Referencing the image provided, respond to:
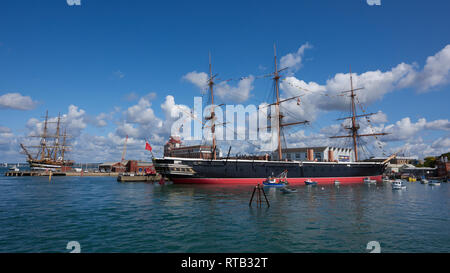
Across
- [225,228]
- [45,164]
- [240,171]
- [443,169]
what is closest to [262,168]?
A: [240,171]

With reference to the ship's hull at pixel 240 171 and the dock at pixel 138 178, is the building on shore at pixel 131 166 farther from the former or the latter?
the ship's hull at pixel 240 171

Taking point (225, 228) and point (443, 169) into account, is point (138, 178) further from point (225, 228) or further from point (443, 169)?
point (443, 169)

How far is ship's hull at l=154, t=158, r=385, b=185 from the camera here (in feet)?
157

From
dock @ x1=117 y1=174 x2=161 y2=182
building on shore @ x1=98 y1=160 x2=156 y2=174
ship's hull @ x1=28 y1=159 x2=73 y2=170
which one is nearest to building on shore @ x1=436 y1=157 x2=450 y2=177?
dock @ x1=117 y1=174 x2=161 y2=182

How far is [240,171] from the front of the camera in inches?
2012

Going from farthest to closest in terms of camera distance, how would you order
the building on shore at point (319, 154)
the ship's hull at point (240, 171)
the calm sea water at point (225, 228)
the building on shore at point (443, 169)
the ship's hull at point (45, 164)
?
the ship's hull at point (45, 164)
the building on shore at point (319, 154)
the building on shore at point (443, 169)
the ship's hull at point (240, 171)
the calm sea water at point (225, 228)

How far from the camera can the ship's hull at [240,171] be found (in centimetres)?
4791

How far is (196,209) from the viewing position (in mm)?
24922

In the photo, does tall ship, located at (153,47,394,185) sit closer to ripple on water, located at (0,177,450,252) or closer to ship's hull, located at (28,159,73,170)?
ripple on water, located at (0,177,450,252)

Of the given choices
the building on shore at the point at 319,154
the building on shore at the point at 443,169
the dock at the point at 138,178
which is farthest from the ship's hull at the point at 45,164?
the building on shore at the point at 443,169

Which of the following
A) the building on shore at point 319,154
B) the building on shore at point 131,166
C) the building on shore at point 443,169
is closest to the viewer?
the building on shore at point 443,169
